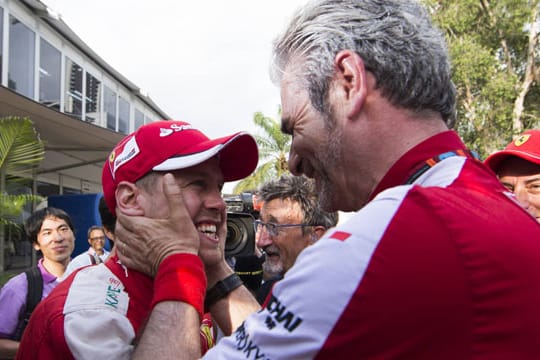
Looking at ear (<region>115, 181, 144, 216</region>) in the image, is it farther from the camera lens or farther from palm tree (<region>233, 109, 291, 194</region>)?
palm tree (<region>233, 109, 291, 194</region>)

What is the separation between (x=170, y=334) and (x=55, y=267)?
3.38 m

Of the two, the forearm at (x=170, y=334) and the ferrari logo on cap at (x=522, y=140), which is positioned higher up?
the ferrari logo on cap at (x=522, y=140)

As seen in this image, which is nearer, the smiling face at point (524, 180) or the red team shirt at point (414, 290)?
the red team shirt at point (414, 290)

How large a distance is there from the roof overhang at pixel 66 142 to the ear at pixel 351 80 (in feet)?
23.3

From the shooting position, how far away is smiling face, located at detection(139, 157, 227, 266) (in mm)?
1925

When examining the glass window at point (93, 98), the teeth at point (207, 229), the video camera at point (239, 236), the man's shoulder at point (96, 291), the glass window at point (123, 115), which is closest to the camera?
the man's shoulder at point (96, 291)

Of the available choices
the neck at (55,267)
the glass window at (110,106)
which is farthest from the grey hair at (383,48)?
the glass window at (110,106)

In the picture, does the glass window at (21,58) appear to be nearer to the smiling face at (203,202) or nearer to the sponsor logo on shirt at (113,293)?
Result: the smiling face at (203,202)

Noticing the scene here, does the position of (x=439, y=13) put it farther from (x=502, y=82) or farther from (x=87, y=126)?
(x=87, y=126)

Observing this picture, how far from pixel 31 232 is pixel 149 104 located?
16579 millimetres

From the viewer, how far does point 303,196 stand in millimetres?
3682

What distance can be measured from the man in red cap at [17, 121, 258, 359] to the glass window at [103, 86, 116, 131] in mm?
14481

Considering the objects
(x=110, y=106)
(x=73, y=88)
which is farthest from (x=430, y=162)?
(x=110, y=106)

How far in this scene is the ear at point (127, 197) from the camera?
193cm
